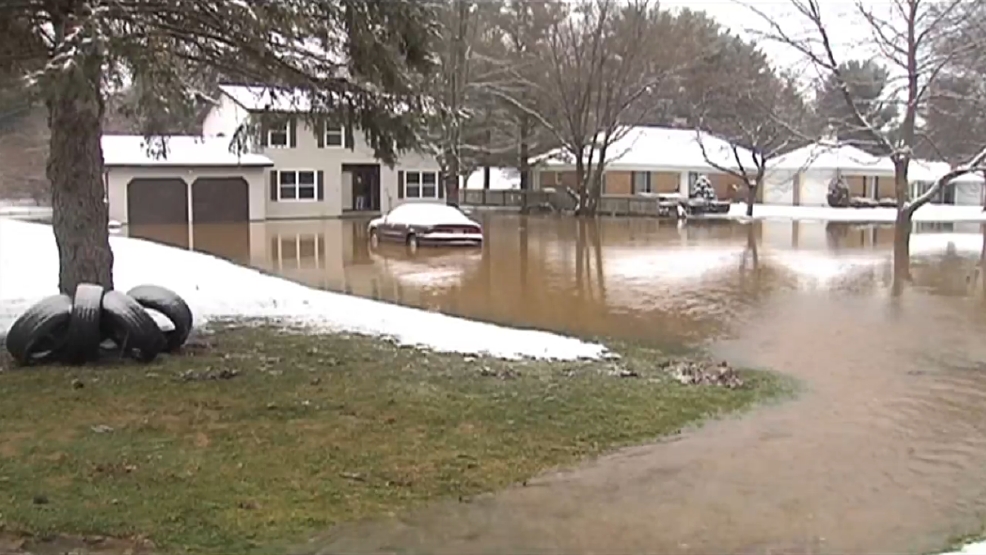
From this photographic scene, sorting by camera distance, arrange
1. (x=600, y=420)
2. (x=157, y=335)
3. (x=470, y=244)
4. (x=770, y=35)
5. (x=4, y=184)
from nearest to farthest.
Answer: (x=600, y=420)
(x=157, y=335)
(x=470, y=244)
(x=770, y=35)
(x=4, y=184)

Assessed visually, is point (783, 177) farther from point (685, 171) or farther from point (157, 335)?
point (157, 335)

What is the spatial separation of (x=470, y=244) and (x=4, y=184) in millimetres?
30329

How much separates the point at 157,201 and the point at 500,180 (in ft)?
81.2

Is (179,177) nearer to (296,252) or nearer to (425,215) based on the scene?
(425,215)

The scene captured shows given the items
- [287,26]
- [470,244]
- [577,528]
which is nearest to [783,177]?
[470,244]

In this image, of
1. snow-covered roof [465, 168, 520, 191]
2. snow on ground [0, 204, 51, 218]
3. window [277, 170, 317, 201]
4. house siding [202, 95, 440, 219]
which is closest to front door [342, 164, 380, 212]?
house siding [202, 95, 440, 219]

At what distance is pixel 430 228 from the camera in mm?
26562

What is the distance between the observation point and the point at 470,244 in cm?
2658

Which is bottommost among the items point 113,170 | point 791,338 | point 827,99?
point 791,338

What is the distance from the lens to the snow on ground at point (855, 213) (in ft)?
140

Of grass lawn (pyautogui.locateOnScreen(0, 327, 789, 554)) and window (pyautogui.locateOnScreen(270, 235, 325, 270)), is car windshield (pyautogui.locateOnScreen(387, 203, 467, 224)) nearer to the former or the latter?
window (pyautogui.locateOnScreen(270, 235, 325, 270))

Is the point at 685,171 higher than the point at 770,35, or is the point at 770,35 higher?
the point at 770,35

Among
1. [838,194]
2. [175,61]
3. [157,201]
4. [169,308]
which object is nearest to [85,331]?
[169,308]

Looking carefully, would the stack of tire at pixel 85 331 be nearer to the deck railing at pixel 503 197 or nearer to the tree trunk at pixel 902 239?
the tree trunk at pixel 902 239
